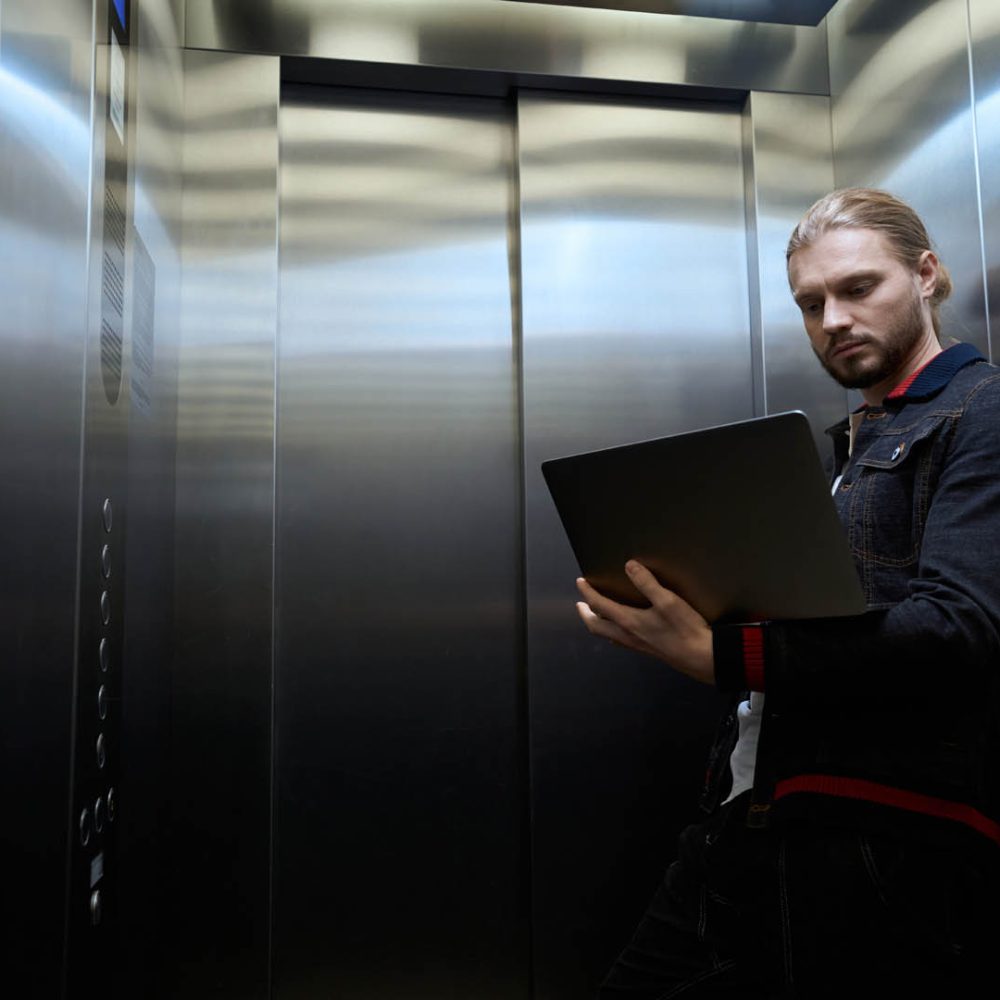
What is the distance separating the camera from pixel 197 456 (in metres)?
1.89

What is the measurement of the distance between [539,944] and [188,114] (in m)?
1.80

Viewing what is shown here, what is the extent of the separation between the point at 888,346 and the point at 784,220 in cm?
82

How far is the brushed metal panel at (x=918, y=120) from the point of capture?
173cm

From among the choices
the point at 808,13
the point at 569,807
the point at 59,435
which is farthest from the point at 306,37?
the point at 569,807

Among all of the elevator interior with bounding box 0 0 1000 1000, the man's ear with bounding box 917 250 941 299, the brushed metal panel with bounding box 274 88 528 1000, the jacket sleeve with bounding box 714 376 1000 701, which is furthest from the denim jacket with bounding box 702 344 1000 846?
the brushed metal panel with bounding box 274 88 528 1000

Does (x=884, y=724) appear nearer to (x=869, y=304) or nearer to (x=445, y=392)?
(x=869, y=304)

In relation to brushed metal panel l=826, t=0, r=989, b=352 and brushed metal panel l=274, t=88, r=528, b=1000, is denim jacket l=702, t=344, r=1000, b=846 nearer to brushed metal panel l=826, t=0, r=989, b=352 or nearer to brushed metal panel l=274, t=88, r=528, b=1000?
brushed metal panel l=826, t=0, r=989, b=352

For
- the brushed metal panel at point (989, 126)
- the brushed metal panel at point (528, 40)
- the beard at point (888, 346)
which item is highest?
the brushed metal panel at point (528, 40)

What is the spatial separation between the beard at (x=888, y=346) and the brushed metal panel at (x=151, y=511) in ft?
3.47

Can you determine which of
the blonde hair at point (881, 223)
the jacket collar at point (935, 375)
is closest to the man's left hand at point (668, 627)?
the jacket collar at point (935, 375)

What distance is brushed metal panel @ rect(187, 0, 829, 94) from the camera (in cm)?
197

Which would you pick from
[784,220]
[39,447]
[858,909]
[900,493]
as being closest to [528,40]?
[784,220]

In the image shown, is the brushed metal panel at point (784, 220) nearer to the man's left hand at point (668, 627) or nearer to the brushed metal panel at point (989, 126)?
the brushed metal panel at point (989, 126)

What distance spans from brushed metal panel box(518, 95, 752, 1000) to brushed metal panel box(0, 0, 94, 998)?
42.7 inches
